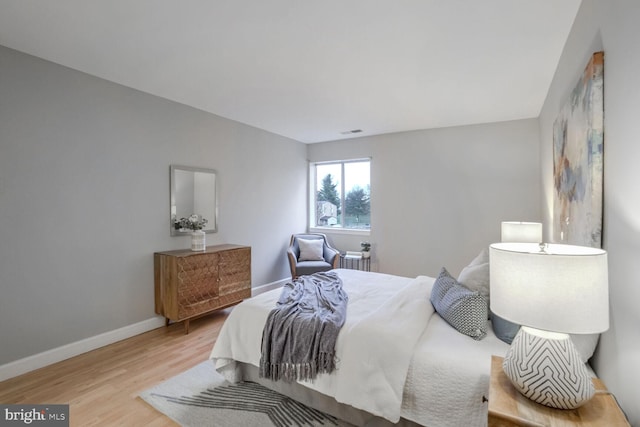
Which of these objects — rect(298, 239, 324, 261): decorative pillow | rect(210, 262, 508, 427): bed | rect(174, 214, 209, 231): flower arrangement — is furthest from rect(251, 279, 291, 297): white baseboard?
rect(210, 262, 508, 427): bed

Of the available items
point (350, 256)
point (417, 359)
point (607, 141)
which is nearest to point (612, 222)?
point (607, 141)

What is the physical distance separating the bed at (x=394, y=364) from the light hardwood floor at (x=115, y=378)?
23.4 inches

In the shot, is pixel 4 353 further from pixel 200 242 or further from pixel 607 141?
pixel 607 141

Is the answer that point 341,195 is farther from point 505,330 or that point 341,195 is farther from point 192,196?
point 505,330

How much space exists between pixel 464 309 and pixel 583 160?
3.35 ft

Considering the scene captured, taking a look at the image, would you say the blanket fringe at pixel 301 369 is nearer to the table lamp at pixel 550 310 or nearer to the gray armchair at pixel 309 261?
the table lamp at pixel 550 310

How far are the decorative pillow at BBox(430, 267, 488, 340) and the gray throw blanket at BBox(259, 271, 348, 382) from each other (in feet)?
2.21

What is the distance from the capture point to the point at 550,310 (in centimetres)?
96

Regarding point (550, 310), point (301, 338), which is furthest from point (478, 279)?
point (301, 338)

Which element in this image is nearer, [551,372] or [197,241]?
[551,372]

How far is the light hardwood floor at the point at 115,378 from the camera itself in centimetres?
199

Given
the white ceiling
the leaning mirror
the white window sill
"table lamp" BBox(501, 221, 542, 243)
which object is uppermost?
the white ceiling

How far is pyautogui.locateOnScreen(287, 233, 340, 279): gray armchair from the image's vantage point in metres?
4.49

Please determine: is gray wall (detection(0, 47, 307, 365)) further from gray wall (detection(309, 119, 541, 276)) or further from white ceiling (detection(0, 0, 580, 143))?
gray wall (detection(309, 119, 541, 276))
